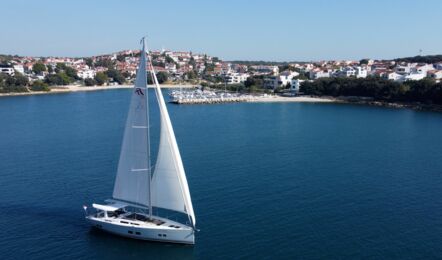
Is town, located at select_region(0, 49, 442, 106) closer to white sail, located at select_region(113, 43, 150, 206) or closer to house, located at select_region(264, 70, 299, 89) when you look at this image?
house, located at select_region(264, 70, 299, 89)

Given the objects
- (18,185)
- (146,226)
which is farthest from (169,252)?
(18,185)

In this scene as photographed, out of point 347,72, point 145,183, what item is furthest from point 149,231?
point 347,72

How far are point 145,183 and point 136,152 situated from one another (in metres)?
1.43

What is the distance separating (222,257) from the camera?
692 inches

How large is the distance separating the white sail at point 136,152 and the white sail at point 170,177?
584mm

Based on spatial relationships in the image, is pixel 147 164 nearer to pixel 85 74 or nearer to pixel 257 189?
pixel 257 189

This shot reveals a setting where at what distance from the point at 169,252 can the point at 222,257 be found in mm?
2213

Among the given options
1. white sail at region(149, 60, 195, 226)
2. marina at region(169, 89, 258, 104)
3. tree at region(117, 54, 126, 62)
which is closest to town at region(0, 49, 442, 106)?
marina at region(169, 89, 258, 104)

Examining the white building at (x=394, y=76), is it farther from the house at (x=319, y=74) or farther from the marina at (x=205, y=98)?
the marina at (x=205, y=98)

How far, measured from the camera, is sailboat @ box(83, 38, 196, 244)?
59.0 ft

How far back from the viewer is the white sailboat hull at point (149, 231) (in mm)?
18016

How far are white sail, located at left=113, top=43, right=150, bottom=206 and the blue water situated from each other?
2.09 metres

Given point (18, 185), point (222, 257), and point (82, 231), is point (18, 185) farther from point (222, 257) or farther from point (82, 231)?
point (222, 257)

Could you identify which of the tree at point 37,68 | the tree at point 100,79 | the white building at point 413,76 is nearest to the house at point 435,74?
the white building at point 413,76
